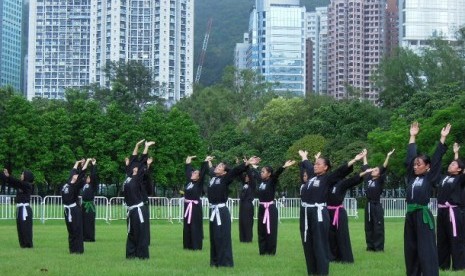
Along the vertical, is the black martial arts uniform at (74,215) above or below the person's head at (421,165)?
below

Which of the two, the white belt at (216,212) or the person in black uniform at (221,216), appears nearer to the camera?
the person in black uniform at (221,216)

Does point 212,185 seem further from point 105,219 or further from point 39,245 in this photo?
point 105,219

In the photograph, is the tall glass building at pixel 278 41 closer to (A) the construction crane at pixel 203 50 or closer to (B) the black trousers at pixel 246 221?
(A) the construction crane at pixel 203 50

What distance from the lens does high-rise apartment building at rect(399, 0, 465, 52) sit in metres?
→ 136

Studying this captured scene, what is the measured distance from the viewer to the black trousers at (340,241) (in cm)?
1673

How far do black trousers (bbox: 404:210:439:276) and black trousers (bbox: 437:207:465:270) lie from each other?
2.57m

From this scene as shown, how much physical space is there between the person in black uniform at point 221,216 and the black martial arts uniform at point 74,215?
4239 mm

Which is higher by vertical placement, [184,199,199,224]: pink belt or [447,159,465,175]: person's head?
[447,159,465,175]: person's head

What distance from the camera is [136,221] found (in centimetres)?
1686

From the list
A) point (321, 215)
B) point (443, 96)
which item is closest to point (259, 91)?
point (443, 96)

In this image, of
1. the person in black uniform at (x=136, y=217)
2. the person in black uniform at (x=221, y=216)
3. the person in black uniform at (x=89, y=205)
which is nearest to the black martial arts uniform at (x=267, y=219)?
the person in black uniform at (x=221, y=216)

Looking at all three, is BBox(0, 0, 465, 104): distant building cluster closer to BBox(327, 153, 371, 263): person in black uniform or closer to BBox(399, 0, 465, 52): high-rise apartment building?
BBox(399, 0, 465, 52): high-rise apartment building

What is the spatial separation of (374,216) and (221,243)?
5.61 metres

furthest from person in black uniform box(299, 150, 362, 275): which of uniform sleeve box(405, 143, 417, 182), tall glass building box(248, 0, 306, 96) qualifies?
tall glass building box(248, 0, 306, 96)
